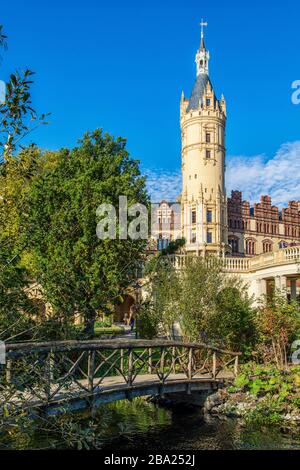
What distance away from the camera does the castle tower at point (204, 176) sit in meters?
59.0

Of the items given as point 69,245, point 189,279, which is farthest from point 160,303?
point 69,245

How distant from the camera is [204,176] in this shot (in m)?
59.8

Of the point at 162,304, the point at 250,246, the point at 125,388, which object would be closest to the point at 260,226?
the point at 250,246

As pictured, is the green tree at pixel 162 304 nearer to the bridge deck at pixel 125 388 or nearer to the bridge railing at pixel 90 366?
the bridge railing at pixel 90 366

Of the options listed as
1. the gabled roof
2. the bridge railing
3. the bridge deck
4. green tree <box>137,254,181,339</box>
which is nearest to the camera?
the bridge railing

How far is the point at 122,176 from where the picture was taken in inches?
932

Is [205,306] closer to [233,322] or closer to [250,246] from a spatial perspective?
[233,322]

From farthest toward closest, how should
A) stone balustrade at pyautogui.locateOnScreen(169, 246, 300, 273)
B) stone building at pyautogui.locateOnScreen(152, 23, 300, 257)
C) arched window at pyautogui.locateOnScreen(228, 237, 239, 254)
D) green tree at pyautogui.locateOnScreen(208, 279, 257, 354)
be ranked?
arched window at pyautogui.locateOnScreen(228, 237, 239, 254) < stone building at pyautogui.locateOnScreen(152, 23, 300, 257) < stone balustrade at pyautogui.locateOnScreen(169, 246, 300, 273) < green tree at pyautogui.locateOnScreen(208, 279, 257, 354)

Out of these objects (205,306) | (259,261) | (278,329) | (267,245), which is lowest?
(278,329)

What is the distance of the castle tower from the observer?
59.0 m

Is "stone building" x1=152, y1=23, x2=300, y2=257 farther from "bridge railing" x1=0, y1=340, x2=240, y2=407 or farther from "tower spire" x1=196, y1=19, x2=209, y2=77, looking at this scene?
"bridge railing" x1=0, y1=340, x2=240, y2=407

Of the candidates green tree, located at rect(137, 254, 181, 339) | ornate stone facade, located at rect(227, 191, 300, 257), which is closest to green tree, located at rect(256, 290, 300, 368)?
green tree, located at rect(137, 254, 181, 339)
